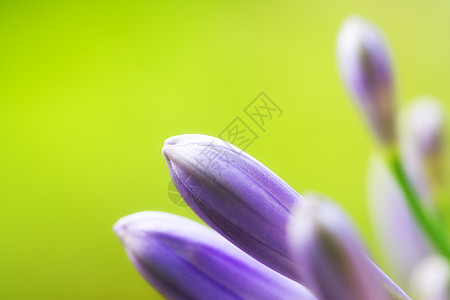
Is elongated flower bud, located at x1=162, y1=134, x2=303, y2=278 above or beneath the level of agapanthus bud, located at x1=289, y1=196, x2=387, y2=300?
beneath

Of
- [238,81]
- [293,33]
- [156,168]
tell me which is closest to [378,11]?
[293,33]

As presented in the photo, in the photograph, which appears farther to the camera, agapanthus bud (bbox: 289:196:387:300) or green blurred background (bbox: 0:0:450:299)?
green blurred background (bbox: 0:0:450:299)

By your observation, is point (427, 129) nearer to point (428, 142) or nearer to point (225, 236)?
point (428, 142)

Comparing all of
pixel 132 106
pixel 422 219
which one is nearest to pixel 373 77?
pixel 422 219

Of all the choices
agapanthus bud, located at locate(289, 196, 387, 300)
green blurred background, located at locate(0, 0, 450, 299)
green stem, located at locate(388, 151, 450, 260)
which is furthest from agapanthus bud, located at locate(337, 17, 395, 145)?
green blurred background, located at locate(0, 0, 450, 299)

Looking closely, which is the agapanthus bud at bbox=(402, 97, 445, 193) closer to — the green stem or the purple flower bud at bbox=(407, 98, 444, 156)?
the purple flower bud at bbox=(407, 98, 444, 156)

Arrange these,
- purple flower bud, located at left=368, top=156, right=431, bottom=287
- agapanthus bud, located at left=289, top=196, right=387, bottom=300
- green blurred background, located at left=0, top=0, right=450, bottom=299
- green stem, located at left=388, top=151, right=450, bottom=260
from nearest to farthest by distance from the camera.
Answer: agapanthus bud, located at left=289, top=196, right=387, bottom=300
green stem, located at left=388, top=151, right=450, bottom=260
purple flower bud, located at left=368, top=156, right=431, bottom=287
green blurred background, located at left=0, top=0, right=450, bottom=299

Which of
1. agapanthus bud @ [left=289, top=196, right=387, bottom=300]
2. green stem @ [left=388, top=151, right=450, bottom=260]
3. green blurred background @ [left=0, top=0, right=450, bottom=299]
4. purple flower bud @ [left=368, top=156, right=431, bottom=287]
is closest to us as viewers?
agapanthus bud @ [left=289, top=196, right=387, bottom=300]

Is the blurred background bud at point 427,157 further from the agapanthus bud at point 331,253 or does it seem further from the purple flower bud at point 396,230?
the agapanthus bud at point 331,253

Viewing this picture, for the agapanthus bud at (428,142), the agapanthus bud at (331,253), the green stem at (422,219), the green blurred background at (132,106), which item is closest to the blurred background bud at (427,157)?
the agapanthus bud at (428,142)
